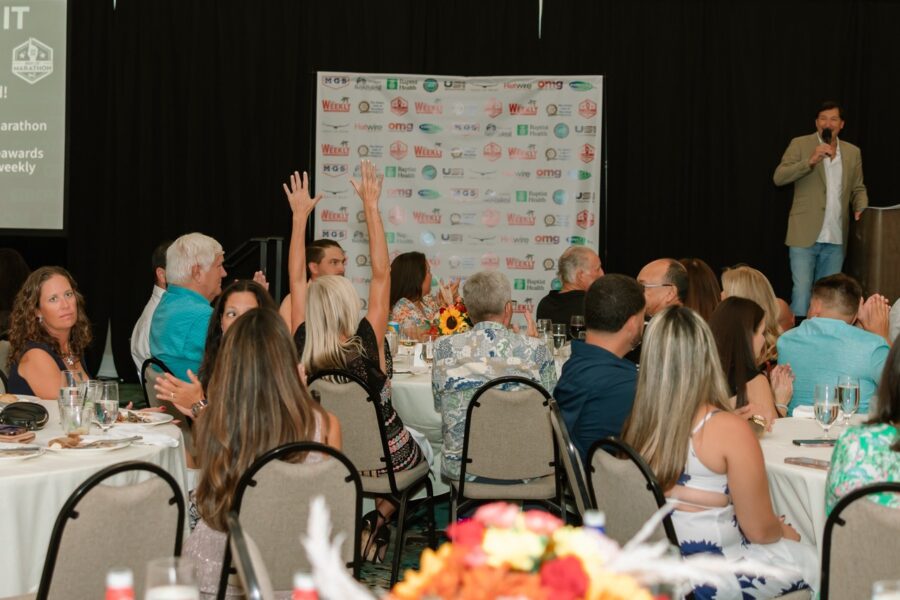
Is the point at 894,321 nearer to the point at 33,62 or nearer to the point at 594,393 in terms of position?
the point at 594,393

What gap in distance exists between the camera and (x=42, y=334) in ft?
14.4

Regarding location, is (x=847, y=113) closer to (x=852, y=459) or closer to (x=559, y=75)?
(x=559, y=75)

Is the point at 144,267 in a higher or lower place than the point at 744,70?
lower

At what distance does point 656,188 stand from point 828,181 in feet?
5.04

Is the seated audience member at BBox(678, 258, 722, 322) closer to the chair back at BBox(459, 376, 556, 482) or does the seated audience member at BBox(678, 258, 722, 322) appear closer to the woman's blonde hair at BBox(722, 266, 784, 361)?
the woman's blonde hair at BBox(722, 266, 784, 361)

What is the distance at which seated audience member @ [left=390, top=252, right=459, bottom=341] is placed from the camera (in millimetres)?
6806

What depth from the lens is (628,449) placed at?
2.72m

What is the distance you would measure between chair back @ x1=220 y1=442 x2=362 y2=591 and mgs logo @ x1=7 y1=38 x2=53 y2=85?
22.7 feet

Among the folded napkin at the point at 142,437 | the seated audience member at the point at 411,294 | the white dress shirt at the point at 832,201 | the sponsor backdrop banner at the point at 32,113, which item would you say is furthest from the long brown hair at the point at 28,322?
the white dress shirt at the point at 832,201

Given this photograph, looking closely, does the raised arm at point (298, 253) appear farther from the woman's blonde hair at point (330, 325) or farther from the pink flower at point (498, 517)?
the pink flower at point (498, 517)

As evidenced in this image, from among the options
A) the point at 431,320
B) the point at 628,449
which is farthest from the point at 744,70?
the point at 628,449

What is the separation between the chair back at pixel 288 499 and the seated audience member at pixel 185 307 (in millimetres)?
2086

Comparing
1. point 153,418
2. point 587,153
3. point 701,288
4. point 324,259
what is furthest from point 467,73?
point 153,418

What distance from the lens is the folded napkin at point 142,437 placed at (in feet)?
11.4
